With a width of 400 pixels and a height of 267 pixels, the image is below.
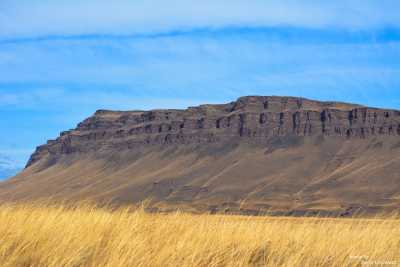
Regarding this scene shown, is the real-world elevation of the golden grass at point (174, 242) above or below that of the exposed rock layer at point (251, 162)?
below

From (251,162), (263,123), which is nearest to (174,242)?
(251,162)

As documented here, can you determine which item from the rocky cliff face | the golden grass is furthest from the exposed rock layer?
the golden grass

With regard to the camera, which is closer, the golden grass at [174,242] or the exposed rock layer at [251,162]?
the golden grass at [174,242]

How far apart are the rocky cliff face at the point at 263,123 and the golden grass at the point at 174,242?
483ft

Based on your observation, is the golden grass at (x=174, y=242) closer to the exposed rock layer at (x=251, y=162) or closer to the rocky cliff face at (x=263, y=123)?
the exposed rock layer at (x=251, y=162)

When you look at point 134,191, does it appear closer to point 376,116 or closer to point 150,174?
point 150,174

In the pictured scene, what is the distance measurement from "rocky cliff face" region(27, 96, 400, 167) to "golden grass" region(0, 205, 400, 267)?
147341mm

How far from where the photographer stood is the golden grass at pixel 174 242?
6367 mm

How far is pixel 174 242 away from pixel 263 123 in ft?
552

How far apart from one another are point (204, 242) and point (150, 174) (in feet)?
491

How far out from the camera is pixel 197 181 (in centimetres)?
14375

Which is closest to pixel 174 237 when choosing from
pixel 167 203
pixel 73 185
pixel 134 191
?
pixel 167 203

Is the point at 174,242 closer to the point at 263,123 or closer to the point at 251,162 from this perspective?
the point at 251,162

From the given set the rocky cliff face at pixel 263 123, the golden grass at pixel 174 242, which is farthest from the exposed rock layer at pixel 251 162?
the golden grass at pixel 174 242
